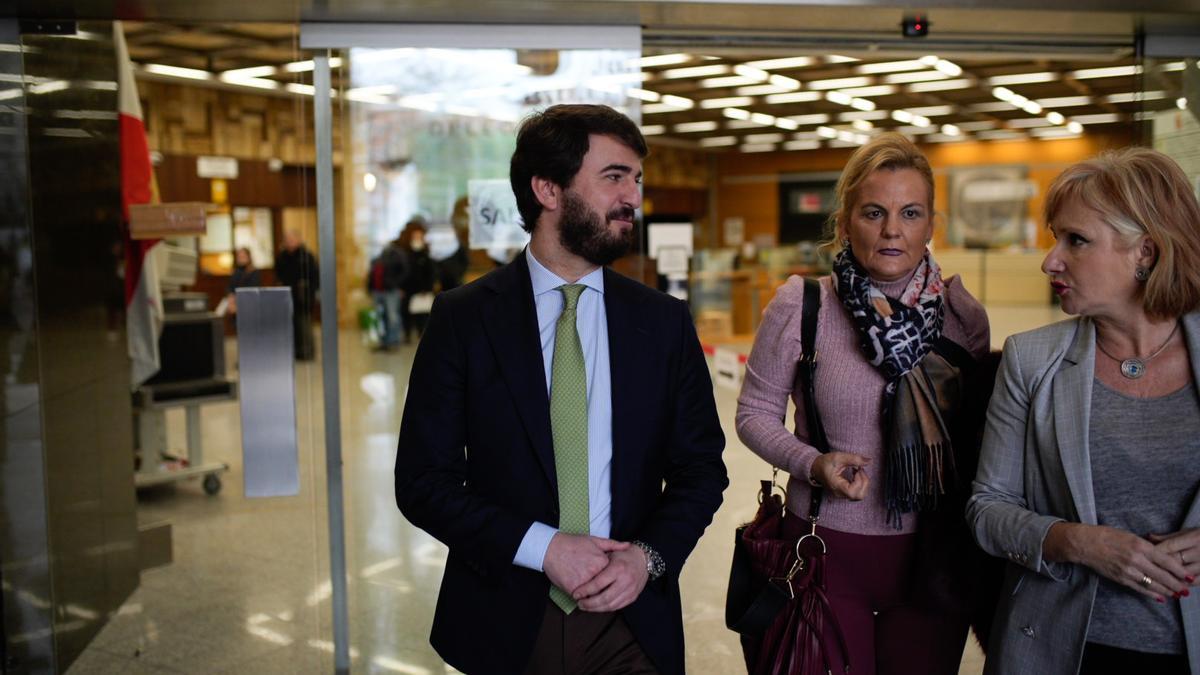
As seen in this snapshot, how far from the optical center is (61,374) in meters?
3.60

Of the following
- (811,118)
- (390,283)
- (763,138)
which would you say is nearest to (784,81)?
(811,118)

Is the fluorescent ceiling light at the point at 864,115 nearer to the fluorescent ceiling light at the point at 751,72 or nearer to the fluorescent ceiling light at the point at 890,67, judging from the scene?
the fluorescent ceiling light at the point at 751,72

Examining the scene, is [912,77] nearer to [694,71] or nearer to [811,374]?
[694,71]

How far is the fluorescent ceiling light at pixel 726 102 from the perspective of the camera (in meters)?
17.6

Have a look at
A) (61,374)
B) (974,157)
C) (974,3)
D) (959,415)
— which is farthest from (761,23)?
(974,157)

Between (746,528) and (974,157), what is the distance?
1010 inches

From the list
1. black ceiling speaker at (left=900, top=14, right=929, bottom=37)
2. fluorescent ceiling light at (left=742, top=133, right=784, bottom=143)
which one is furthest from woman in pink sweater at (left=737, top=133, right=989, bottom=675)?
fluorescent ceiling light at (left=742, top=133, right=784, bottom=143)

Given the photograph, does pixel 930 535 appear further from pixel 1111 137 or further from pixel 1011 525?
pixel 1111 137

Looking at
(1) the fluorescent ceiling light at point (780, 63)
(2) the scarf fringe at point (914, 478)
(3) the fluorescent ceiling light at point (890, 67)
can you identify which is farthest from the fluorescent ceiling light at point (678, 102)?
(2) the scarf fringe at point (914, 478)

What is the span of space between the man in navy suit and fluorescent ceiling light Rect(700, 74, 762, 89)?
13.4m

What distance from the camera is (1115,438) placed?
1.72 metres

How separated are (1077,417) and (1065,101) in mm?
18021

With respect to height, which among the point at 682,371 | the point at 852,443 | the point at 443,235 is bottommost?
the point at 852,443

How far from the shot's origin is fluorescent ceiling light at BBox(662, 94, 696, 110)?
17188 mm
